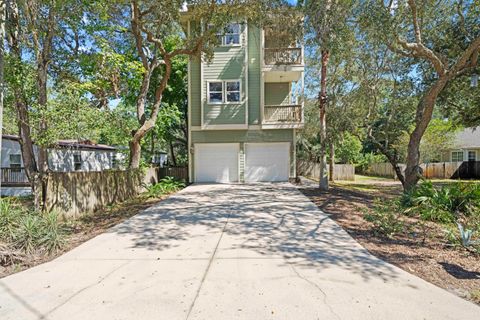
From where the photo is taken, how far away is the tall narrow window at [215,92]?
16266 millimetres

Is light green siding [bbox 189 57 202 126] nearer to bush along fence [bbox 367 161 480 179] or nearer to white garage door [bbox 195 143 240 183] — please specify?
white garage door [bbox 195 143 240 183]

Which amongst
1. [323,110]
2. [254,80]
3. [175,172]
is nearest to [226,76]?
[254,80]

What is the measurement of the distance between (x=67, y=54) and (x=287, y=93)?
11149mm

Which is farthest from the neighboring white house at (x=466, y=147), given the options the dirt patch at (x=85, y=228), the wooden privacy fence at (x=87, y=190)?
the wooden privacy fence at (x=87, y=190)

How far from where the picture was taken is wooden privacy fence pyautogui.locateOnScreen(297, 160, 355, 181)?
22812mm

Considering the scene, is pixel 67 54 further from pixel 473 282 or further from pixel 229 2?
pixel 473 282

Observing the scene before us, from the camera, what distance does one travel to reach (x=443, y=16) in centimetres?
1073

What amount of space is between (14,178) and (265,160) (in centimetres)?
1577

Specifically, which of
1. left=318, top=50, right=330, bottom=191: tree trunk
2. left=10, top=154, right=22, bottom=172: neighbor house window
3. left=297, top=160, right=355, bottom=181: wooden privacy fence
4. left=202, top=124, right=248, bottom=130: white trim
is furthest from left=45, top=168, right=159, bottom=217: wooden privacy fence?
left=297, top=160, right=355, bottom=181: wooden privacy fence

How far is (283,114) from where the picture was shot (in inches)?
634

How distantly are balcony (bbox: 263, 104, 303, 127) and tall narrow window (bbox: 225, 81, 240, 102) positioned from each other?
5.46ft

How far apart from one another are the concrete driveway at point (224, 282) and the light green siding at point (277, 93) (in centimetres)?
1166

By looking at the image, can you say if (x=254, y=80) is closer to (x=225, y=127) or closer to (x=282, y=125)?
(x=282, y=125)

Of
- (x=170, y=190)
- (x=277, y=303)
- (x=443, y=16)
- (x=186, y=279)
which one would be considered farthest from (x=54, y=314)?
(x=443, y=16)
